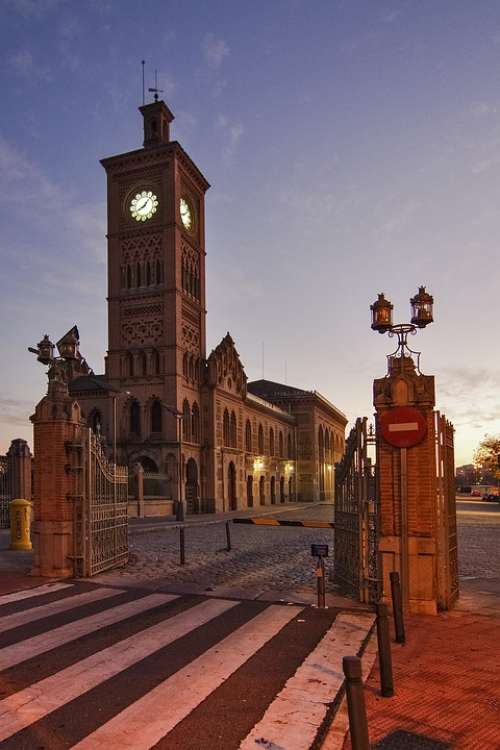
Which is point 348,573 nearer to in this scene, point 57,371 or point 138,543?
point 57,371

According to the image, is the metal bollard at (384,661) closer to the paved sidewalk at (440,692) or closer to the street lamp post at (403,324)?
the paved sidewalk at (440,692)

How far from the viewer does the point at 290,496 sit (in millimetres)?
71750

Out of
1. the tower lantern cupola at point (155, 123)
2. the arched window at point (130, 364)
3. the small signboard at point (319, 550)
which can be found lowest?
the small signboard at point (319, 550)

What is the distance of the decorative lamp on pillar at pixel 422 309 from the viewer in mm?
11016

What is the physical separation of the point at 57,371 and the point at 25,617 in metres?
5.88

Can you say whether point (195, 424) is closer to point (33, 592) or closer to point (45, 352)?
point (45, 352)

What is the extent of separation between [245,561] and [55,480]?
17.4 ft

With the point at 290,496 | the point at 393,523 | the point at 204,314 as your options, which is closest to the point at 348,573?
the point at 393,523

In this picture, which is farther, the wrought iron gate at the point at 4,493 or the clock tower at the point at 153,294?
the clock tower at the point at 153,294

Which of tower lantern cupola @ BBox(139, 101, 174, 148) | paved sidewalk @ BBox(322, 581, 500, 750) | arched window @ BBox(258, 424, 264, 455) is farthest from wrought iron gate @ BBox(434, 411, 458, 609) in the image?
arched window @ BBox(258, 424, 264, 455)

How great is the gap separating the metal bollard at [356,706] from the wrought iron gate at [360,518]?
5.85 metres

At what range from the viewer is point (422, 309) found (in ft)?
36.4

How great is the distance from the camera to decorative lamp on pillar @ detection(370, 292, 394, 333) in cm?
1072

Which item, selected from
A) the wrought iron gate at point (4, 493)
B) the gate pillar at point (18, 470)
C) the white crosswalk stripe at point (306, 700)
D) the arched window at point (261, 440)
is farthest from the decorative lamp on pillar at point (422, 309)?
the arched window at point (261, 440)
